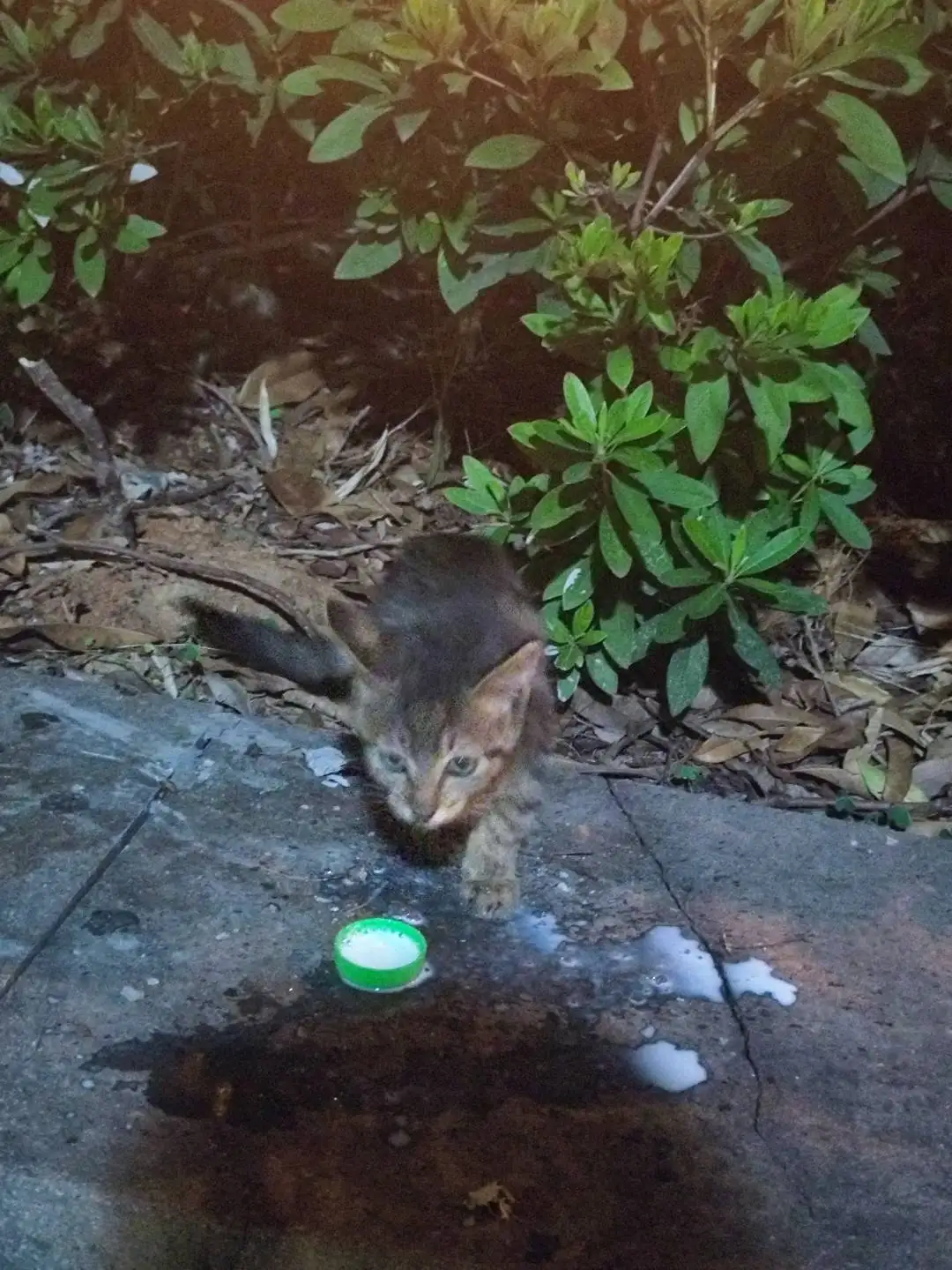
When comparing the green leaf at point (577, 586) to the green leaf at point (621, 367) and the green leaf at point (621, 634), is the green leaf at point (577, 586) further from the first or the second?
the green leaf at point (621, 367)

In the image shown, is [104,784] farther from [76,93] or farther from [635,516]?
[76,93]

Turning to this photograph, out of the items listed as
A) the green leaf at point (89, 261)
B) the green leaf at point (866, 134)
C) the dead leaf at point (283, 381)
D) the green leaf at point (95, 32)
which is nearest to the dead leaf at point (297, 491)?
the dead leaf at point (283, 381)

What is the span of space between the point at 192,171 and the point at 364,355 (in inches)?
47.5

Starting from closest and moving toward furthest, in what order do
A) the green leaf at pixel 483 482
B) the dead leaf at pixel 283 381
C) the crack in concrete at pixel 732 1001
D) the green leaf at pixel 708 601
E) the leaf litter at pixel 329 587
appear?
1. the crack in concrete at pixel 732 1001
2. the green leaf at pixel 708 601
3. the green leaf at pixel 483 482
4. the leaf litter at pixel 329 587
5. the dead leaf at pixel 283 381

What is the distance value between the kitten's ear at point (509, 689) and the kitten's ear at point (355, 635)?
0.99ft

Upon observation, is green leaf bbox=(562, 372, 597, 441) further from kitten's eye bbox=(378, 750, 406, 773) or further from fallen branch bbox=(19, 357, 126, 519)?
fallen branch bbox=(19, 357, 126, 519)

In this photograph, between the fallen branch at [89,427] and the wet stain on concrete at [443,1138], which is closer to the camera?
the wet stain on concrete at [443,1138]

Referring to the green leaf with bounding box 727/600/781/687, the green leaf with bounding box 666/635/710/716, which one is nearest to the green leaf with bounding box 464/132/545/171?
the green leaf with bounding box 727/600/781/687

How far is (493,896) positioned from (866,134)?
6.34ft

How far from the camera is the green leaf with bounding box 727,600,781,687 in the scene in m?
3.42

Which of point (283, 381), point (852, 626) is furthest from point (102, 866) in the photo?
point (283, 381)

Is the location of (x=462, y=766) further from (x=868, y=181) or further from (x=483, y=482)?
(x=868, y=181)

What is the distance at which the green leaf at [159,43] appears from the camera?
11.3 feet

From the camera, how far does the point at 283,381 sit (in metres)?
5.22
